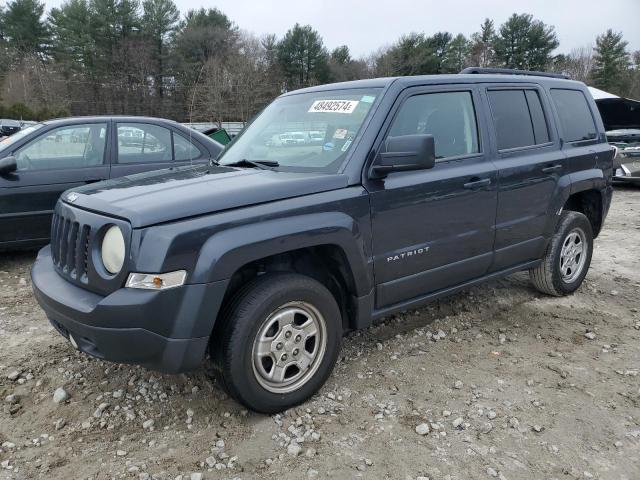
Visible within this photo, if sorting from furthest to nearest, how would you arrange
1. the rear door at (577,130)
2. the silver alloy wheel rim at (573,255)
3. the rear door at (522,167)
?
1. the silver alloy wheel rim at (573,255)
2. the rear door at (577,130)
3. the rear door at (522,167)

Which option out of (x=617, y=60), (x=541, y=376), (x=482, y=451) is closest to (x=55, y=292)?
(x=482, y=451)

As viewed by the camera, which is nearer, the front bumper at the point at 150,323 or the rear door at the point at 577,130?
the front bumper at the point at 150,323

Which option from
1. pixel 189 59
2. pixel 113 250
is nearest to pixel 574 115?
pixel 113 250

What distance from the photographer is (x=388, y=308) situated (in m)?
3.39

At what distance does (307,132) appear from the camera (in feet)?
11.6

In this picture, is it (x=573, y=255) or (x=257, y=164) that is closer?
(x=257, y=164)

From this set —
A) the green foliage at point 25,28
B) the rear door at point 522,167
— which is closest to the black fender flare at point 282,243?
the rear door at point 522,167

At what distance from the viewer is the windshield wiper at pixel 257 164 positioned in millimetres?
3385

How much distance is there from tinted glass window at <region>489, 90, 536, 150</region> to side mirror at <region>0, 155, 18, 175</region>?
4656 millimetres

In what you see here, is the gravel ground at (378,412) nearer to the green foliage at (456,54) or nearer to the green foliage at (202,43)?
the green foliage at (202,43)

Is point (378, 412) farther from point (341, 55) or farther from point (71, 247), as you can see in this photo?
point (341, 55)

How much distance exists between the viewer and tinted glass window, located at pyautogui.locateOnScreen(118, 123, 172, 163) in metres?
6.00

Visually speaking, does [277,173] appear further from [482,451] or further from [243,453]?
[482,451]

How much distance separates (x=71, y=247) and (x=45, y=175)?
3214mm
